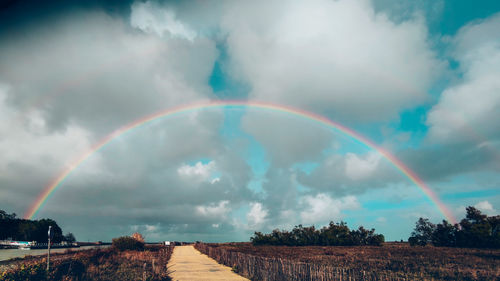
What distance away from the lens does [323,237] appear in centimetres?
9506

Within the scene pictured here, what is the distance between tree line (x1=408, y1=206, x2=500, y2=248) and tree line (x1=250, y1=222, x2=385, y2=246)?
1145 cm

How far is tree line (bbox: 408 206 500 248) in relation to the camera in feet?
213

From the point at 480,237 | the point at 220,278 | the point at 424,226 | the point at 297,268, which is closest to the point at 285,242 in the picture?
the point at 424,226

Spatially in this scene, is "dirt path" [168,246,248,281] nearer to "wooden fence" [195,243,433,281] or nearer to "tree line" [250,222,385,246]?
"wooden fence" [195,243,433,281]

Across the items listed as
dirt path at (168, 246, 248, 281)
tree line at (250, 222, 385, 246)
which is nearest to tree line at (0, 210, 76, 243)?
tree line at (250, 222, 385, 246)

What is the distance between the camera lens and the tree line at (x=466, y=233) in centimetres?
6500

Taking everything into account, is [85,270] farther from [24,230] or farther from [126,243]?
[24,230]

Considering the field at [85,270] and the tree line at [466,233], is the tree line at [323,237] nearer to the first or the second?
the tree line at [466,233]

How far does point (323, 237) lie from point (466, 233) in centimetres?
3754

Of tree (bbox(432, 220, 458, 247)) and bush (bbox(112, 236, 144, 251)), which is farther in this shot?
tree (bbox(432, 220, 458, 247))

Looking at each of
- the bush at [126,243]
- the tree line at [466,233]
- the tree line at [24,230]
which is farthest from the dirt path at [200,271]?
the tree line at [24,230]

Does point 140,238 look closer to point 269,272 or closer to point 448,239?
point 269,272

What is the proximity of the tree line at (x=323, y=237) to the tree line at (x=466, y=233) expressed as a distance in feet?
37.6

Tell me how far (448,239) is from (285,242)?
43671 mm
